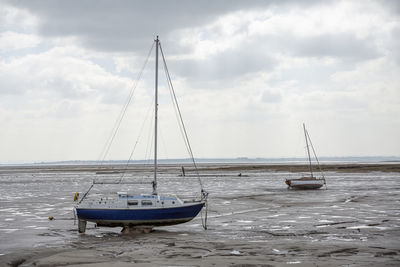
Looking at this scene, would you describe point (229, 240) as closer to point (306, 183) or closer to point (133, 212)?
point (133, 212)

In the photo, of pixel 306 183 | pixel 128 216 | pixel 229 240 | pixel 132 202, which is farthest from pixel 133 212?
pixel 306 183

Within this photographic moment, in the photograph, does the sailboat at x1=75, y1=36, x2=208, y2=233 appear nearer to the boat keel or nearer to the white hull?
the boat keel

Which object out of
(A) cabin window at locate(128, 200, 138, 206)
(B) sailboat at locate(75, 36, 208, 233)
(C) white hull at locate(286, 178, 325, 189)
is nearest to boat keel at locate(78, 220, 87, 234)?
(B) sailboat at locate(75, 36, 208, 233)

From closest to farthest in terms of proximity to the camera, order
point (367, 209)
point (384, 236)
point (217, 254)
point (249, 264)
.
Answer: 1. point (249, 264)
2. point (217, 254)
3. point (384, 236)
4. point (367, 209)

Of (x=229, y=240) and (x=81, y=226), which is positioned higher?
(x=81, y=226)

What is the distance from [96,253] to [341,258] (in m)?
10.5

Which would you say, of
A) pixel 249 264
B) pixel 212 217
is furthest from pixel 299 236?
pixel 212 217

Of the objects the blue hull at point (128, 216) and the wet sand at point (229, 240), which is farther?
the blue hull at point (128, 216)

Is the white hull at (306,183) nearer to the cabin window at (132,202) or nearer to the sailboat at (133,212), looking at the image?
the sailboat at (133,212)

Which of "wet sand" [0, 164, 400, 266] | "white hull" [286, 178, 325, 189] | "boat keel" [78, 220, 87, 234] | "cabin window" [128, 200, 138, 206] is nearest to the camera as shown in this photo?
"wet sand" [0, 164, 400, 266]

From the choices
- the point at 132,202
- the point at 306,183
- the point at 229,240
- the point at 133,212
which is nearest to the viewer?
the point at 229,240

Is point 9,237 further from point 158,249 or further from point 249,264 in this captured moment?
point 249,264

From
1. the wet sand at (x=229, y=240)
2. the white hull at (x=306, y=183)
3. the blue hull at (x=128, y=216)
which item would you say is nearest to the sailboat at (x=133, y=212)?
the blue hull at (x=128, y=216)

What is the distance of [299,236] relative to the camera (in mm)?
23500
